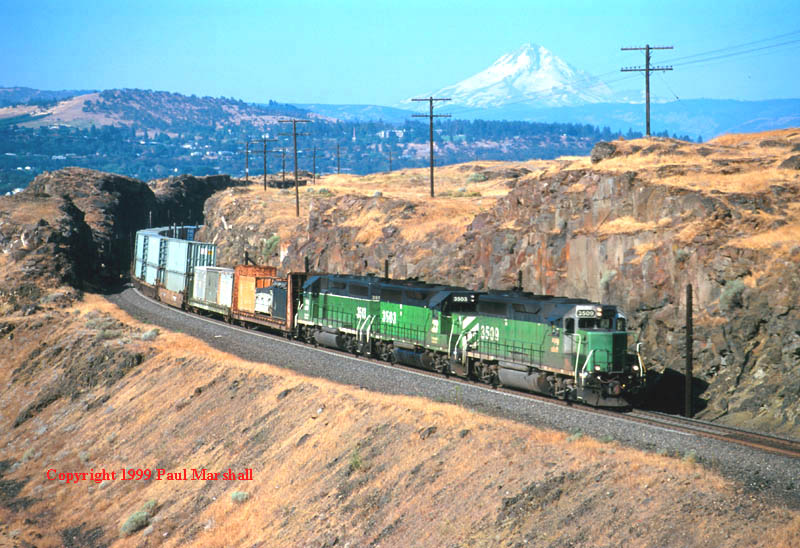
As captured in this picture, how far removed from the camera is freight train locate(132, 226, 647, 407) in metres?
28.6

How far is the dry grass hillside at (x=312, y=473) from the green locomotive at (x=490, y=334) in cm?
403

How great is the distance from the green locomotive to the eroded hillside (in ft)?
21.2

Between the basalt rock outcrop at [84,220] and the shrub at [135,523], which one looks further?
the basalt rock outcrop at [84,220]

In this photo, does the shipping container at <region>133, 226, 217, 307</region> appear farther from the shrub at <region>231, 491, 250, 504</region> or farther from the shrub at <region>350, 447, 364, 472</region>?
the shrub at <region>350, 447, 364, 472</region>

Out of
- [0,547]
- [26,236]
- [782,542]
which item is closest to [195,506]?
[0,547]

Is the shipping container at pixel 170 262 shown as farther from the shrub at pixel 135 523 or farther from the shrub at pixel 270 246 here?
the shrub at pixel 135 523

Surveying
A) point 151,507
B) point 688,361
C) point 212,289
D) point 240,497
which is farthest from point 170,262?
point 688,361

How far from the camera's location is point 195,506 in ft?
92.1

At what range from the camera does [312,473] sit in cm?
2691

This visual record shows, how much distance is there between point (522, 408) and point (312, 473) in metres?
7.34

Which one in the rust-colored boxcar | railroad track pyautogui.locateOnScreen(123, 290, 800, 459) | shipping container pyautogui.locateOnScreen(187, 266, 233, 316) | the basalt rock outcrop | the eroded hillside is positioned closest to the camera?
railroad track pyautogui.locateOnScreen(123, 290, 800, 459)

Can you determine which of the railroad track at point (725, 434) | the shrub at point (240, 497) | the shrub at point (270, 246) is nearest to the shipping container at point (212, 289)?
the shrub at point (270, 246)

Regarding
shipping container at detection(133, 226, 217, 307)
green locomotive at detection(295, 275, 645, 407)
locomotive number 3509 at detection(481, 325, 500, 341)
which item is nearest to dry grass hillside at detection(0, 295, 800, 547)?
green locomotive at detection(295, 275, 645, 407)

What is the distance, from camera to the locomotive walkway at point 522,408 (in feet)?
68.2
